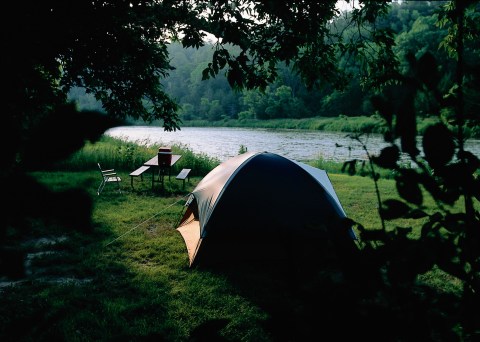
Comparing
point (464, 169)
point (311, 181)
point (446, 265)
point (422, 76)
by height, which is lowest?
point (311, 181)

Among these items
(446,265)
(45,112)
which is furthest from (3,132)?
(446,265)

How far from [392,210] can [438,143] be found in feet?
0.67

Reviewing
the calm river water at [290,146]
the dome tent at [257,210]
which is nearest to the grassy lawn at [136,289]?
the dome tent at [257,210]

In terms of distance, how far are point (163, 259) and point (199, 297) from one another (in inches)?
52.3

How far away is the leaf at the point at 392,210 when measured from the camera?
35.5 inches

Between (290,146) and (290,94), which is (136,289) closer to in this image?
(290,146)

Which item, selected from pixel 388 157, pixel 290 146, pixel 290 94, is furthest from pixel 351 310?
pixel 290 94

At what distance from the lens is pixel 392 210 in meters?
0.91

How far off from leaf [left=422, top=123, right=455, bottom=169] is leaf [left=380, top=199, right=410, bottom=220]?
142mm

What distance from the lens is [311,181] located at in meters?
5.06

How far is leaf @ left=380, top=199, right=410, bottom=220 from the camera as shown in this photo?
0.90 m

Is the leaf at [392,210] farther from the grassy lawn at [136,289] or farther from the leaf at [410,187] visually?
the grassy lawn at [136,289]

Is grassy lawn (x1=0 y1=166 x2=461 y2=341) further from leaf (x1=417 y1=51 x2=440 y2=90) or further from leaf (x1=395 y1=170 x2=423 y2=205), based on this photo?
leaf (x1=417 y1=51 x2=440 y2=90)

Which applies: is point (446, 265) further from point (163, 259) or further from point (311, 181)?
point (163, 259)
